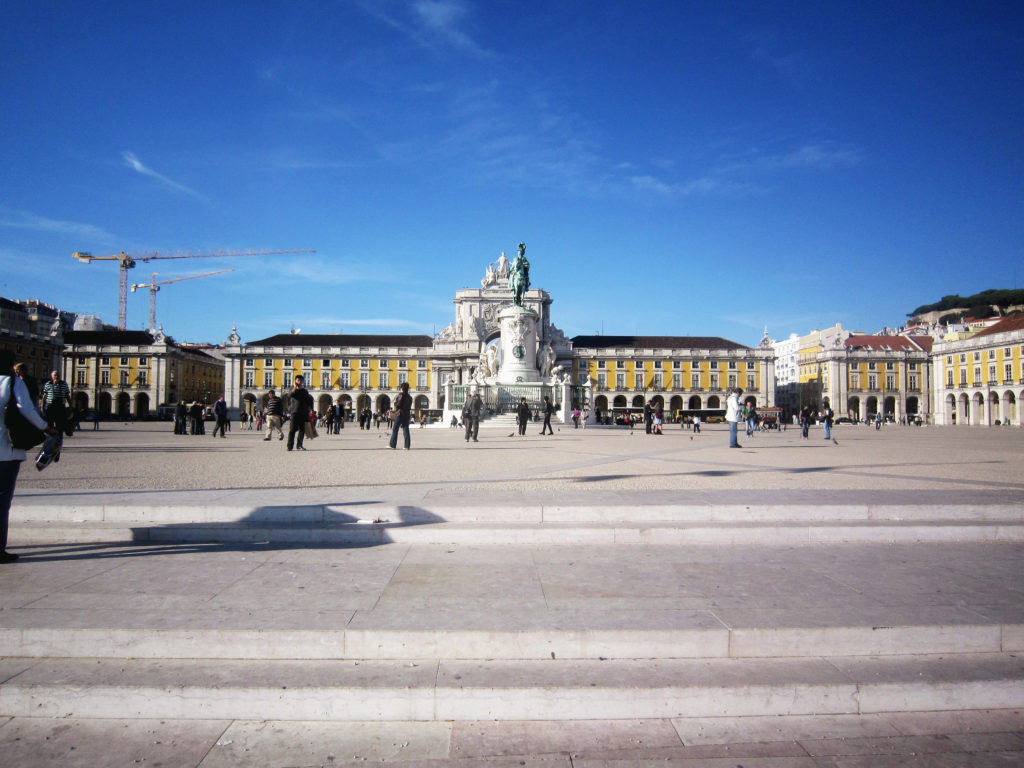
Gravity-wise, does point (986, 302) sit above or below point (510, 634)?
above

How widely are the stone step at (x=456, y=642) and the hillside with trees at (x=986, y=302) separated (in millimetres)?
122187

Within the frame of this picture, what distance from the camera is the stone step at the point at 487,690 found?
2.81 metres

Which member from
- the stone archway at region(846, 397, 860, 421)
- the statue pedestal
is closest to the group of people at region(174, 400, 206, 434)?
the statue pedestal

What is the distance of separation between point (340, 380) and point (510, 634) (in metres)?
81.0

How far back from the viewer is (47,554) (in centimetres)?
488

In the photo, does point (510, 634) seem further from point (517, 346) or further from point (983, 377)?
point (983, 377)

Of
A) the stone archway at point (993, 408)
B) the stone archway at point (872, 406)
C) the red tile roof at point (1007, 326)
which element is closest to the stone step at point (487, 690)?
the red tile roof at point (1007, 326)

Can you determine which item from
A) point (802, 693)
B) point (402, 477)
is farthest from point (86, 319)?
→ point (802, 693)

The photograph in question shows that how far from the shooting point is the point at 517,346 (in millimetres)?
33125

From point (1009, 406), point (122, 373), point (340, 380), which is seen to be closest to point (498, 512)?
point (1009, 406)

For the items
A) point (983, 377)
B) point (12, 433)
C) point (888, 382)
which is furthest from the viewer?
point (888, 382)

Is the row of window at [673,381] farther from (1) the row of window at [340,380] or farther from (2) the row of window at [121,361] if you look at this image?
(2) the row of window at [121,361]

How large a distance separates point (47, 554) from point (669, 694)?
4.61 meters

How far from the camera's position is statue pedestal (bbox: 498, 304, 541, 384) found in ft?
108
